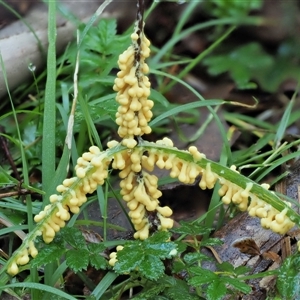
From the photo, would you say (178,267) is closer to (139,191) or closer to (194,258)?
(194,258)

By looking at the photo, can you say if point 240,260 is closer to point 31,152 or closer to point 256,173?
point 256,173

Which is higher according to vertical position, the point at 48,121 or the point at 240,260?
the point at 48,121

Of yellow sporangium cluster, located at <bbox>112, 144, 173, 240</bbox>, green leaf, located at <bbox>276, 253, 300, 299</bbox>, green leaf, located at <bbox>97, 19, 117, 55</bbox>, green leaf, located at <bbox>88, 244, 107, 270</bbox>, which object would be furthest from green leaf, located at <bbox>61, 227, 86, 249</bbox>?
green leaf, located at <bbox>97, 19, 117, 55</bbox>

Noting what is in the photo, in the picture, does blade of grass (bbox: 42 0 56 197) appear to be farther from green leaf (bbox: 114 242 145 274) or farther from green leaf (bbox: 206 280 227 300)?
green leaf (bbox: 206 280 227 300)

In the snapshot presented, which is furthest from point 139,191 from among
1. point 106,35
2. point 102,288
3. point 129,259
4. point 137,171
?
point 106,35

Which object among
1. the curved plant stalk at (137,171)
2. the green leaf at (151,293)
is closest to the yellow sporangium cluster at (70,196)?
the curved plant stalk at (137,171)

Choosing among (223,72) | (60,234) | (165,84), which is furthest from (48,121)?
(223,72)
